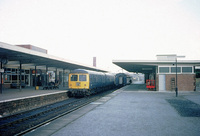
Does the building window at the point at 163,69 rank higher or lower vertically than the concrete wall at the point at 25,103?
higher

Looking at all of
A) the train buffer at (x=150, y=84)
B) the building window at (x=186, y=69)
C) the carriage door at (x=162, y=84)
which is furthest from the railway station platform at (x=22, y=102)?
the building window at (x=186, y=69)

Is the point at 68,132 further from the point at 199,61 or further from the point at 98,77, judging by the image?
the point at 199,61

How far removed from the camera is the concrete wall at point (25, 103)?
524 inches

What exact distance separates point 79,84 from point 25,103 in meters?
7.98

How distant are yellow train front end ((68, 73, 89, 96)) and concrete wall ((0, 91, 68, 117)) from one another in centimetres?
218

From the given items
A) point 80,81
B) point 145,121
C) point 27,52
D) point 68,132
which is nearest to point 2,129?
point 68,132

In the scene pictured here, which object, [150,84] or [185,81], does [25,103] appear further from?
[185,81]

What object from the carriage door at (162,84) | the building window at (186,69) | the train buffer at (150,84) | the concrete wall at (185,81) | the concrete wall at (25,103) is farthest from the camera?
the train buffer at (150,84)

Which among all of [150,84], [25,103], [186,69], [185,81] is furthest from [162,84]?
[25,103]

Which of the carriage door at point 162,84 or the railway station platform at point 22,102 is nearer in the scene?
the railway station platform at point 22,102

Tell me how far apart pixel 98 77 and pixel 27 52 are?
12519 millimetres

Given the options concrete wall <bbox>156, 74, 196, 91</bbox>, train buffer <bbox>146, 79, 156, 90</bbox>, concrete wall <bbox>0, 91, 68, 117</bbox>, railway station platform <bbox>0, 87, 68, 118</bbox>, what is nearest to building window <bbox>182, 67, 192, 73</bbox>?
concrete wall <bbox>156, 74, 196, 91</bbox>

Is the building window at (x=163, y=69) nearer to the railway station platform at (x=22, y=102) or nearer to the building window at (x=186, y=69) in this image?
the building window at (x=186, y=69)

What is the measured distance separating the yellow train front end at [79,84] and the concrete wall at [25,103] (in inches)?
85.7
